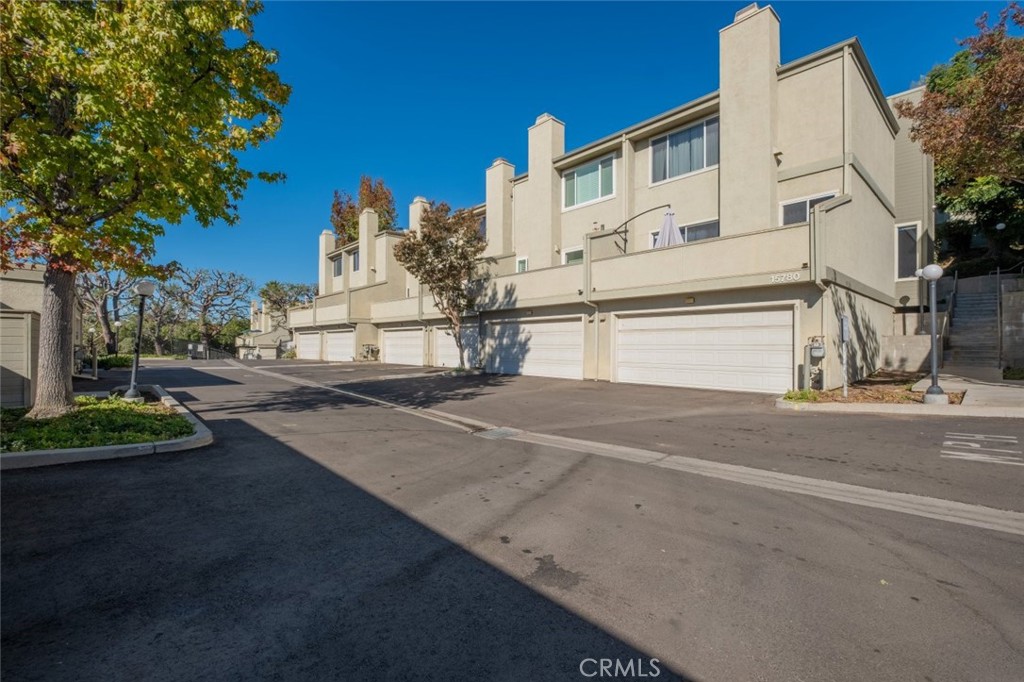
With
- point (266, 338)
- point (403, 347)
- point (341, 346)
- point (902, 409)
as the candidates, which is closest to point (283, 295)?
point (266, 338)

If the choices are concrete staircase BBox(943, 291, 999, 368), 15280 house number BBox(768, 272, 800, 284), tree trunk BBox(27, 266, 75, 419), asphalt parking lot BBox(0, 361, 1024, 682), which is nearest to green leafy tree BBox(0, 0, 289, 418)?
tree trunk BBox(27, 266, 75, 419)

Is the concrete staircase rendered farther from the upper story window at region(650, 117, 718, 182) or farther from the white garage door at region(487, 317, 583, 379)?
the white garage door at region(487, 317, 583, 379)

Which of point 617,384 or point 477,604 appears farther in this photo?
point 617,384

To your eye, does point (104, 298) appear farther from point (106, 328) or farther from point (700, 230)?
point (700, 230)

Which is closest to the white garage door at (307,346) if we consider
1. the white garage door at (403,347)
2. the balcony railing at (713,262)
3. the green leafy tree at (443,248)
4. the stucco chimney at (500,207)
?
the white garage door at (403,347)

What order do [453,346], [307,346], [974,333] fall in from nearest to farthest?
1. [974,333]
2. [453,346]
3. [307,346]

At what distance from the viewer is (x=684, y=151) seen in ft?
56.7

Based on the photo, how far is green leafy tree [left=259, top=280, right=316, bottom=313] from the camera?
5362 centimetres

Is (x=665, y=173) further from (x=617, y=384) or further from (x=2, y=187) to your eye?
(x=2, y=187)

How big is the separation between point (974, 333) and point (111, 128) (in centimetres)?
2647

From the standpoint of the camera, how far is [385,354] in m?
30.0

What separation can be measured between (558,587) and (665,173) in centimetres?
1769

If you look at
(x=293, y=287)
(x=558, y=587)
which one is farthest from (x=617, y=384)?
(x=293, y=287)

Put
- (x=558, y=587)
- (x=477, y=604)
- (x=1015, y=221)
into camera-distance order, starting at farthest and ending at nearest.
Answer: (x=1015, y=221), (x=558, y=587), (x=477, y=604)
